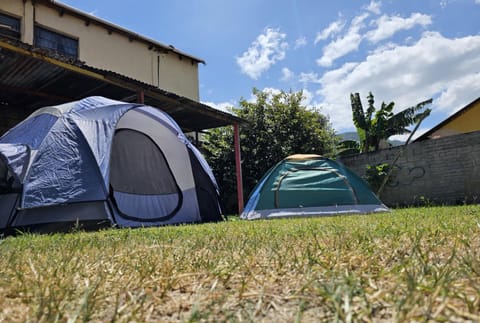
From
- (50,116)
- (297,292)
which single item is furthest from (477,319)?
(50,116)

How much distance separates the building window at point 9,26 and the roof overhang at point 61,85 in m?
2.34

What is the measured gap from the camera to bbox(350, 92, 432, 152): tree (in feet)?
45.3

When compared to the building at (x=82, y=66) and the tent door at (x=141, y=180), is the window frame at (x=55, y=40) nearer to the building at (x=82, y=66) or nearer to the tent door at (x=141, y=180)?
the building at (x=82, y=66)

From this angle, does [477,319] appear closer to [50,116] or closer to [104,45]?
[50,116]

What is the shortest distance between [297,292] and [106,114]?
445 centimetres

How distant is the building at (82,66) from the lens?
5.60 meters

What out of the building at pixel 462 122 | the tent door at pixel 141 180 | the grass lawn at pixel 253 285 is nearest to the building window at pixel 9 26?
the tent door at pixel 141 180

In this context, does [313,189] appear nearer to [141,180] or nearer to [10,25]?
[141,180]

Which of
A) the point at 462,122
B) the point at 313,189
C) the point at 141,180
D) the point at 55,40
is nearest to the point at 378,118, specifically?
the point at 462,122

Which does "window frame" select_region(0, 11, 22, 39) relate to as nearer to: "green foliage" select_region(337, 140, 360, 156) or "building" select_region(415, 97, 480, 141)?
"green foliage" select_region(337, 140, 360, 156)

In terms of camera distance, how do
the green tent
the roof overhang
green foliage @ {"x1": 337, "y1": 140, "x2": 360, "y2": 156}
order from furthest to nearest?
1. green foliage @ {"x1": 337, "y1": 140, "x2": 360, "y2": 156}
2. the green tent
3. the roof overhang

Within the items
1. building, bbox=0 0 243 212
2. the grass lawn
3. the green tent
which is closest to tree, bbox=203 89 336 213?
building, bbox=0 0 243 212

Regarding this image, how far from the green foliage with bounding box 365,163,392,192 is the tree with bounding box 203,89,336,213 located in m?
2.20

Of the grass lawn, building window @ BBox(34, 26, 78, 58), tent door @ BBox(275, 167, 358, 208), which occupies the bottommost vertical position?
the grass lawn
